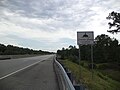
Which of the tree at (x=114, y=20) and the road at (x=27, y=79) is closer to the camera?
the road at (x=27, y=79)

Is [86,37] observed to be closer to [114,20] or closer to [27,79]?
[27,79]

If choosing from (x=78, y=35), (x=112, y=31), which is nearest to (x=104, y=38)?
(x=112, y=31)

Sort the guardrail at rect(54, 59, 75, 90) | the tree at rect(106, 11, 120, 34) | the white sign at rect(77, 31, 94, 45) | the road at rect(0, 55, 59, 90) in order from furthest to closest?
the tree at rect(106, 11, 120, 34)
the white sign at rect(77, 31, 94, 45)
the road at rect(0, 55, 59, 90)
the guardrail at rect(54, 59, 75, 90)

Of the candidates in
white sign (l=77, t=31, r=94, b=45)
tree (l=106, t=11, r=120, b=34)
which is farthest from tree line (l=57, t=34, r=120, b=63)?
white sign (l=77, t=31, r=94, b=45)

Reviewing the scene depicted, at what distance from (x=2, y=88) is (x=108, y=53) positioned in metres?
112

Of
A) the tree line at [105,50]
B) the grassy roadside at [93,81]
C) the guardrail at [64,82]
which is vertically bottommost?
the grassy roadside at [93,81]

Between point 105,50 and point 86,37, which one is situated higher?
point 105,50

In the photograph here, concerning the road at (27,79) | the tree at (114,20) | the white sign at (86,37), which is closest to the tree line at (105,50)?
the tree at (114,20)

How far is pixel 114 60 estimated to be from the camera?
117 m

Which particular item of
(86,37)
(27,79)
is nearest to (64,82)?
(27,79)

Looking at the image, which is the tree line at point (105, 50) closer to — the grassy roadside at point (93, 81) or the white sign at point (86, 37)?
the grassy roadside at point (93, 81)

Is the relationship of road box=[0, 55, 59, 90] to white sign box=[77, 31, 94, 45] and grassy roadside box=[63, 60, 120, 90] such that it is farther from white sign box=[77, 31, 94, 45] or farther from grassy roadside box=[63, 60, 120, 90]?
white sign box=[77, 31, 94, 45]

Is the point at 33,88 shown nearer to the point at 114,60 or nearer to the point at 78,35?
the point at 78,35

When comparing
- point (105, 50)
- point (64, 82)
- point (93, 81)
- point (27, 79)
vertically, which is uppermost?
point (105, 50)
